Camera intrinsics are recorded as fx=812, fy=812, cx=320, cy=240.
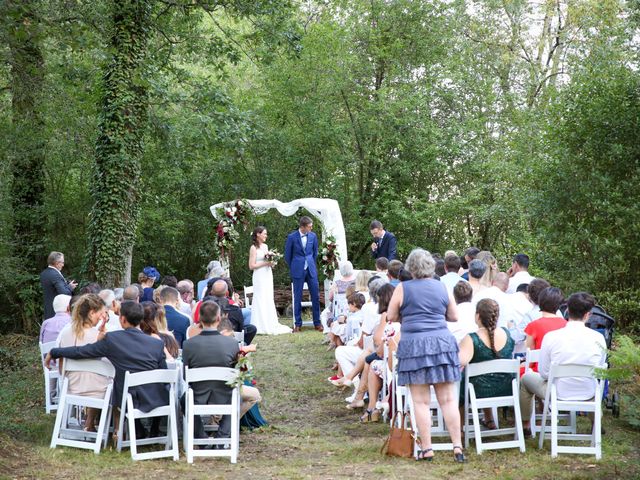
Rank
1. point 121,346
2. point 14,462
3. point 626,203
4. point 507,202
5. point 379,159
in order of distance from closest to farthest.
Answer: point 14,462 → point 121,346 → point 626,203 → point 507,202 → point 379,159

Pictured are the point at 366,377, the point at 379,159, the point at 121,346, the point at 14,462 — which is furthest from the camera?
the point at 379,159

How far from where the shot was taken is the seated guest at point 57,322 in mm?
8797

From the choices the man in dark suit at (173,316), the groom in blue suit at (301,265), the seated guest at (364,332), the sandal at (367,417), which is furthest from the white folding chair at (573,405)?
the groom in blue suit at (301,265)

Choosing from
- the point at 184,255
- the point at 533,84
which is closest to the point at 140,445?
the point at 184,255

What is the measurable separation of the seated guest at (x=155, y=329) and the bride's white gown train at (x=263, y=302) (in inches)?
274

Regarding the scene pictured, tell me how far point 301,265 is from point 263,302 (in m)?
0.97

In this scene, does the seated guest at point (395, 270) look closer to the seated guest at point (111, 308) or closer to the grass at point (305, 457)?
the grass at point (305, 457)

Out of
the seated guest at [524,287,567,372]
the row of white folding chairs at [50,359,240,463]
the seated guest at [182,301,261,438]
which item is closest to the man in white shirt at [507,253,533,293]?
the seated guest at [524,287,567,372]

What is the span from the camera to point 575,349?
665 centimetres

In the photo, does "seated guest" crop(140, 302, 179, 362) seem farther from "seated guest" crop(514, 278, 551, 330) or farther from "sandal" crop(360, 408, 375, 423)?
"seated guest" crop(514, 278, 551, 330)

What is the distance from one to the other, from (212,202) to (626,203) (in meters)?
11.7

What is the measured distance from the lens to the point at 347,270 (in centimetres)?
1265

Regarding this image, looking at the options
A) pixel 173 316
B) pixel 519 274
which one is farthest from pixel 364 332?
pixel 519 274

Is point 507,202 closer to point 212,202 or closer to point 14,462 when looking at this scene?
point 212,202
